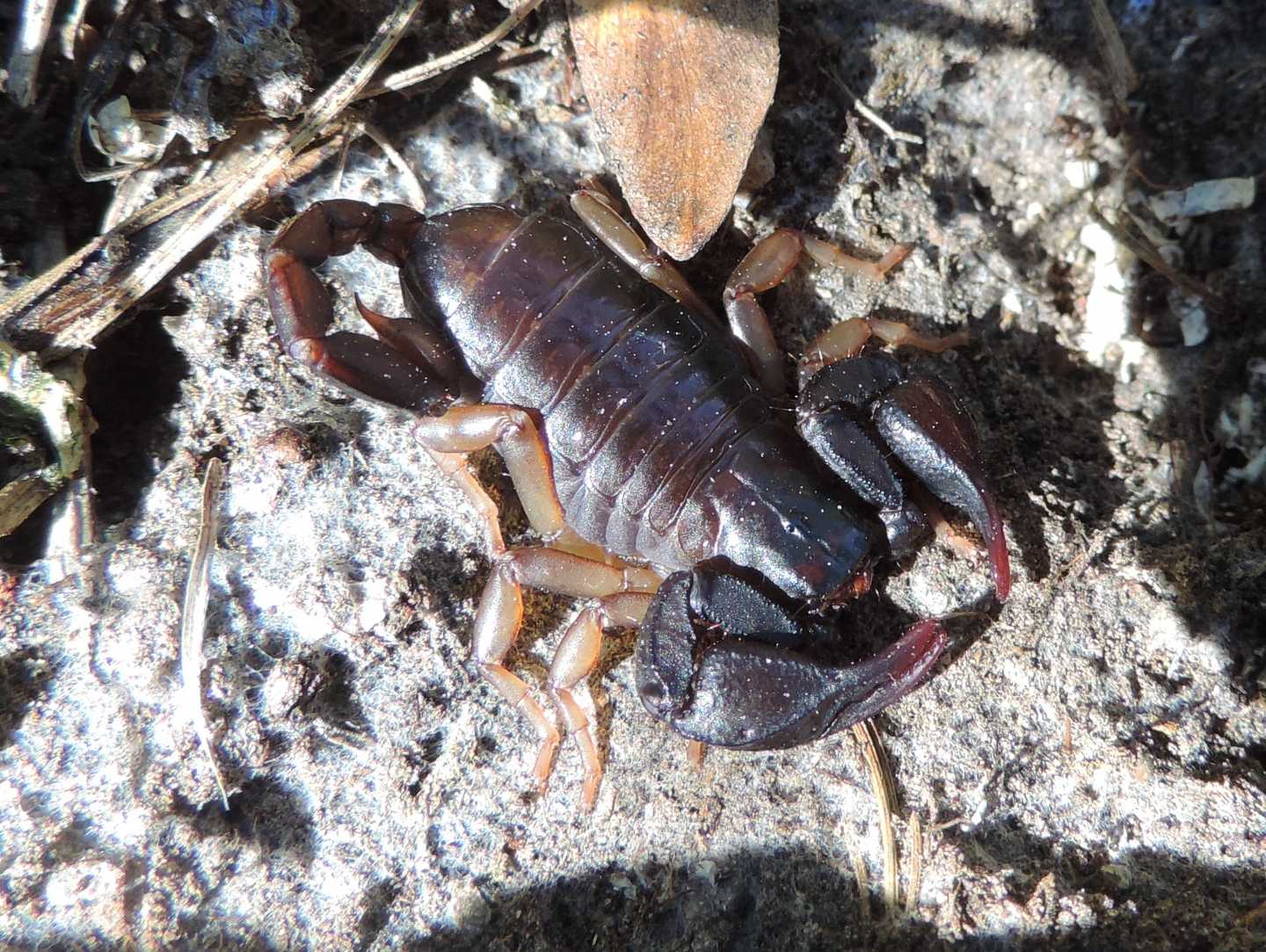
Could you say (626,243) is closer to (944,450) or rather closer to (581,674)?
(944,450)

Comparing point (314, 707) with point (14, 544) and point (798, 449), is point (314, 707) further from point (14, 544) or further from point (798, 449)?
point (798, 449)

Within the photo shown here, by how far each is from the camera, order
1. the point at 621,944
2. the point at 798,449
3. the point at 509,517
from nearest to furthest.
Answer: the point at 621,944 < the point at 798,449 < the point at 509,517

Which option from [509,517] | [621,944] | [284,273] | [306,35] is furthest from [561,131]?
[621,944]

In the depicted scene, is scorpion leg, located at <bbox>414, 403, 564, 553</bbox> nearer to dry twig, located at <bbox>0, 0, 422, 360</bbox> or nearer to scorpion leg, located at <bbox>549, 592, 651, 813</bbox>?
scorpion leg, located at <bbox>549, 592, 651, 813</bbox>

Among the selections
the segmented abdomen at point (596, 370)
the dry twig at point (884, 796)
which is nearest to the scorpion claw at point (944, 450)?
the segmented abdomen at point (596, 370)

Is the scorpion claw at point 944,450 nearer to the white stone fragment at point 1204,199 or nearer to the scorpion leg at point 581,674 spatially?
the scorpion leg at point 581,674

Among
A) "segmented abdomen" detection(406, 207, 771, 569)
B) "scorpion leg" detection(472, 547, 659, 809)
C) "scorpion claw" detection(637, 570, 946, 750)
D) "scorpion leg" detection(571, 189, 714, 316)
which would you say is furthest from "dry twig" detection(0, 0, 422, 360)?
"scorpion claw" detection(637, 570, 946, 750)
